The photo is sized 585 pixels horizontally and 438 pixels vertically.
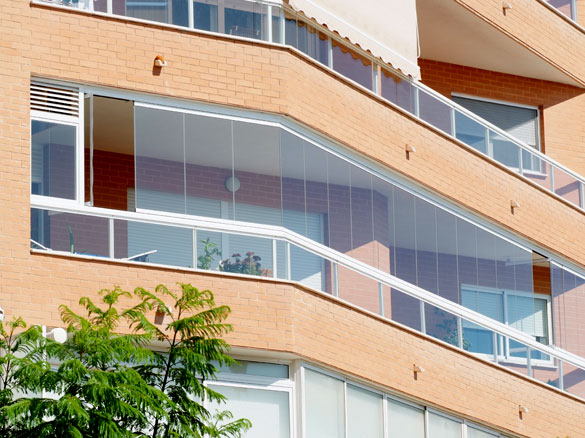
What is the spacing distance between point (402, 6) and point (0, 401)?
9.91 meters

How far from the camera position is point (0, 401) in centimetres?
1588

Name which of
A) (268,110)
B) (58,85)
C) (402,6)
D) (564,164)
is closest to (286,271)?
(268,110)

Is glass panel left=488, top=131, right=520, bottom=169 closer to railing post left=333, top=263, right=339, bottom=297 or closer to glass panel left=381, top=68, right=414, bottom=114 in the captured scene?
glass panel left=381, top=68, right=414, bottom=114

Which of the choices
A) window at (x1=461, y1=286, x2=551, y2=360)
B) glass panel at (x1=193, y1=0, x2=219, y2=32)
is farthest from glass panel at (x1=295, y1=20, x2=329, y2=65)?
→ window at (x1=461, y1=286, x2=551, y2=360)

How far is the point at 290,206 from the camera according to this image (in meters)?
20.7

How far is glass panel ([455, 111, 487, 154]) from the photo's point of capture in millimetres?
24625

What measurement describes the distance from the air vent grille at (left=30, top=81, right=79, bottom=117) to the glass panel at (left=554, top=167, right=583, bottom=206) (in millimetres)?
9817

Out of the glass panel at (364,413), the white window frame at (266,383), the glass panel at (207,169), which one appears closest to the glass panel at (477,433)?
the glass panel at (364,413)

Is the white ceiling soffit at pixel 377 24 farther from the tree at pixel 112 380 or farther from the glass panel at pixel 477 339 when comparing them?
the tree at pixel 112 380

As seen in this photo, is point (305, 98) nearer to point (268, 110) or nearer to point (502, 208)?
point (268, 110)

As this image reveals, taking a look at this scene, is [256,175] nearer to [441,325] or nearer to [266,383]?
[266,383]

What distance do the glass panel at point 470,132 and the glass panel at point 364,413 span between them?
483 cm

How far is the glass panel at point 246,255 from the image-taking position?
65.9 feet

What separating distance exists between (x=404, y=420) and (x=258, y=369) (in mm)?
2719
